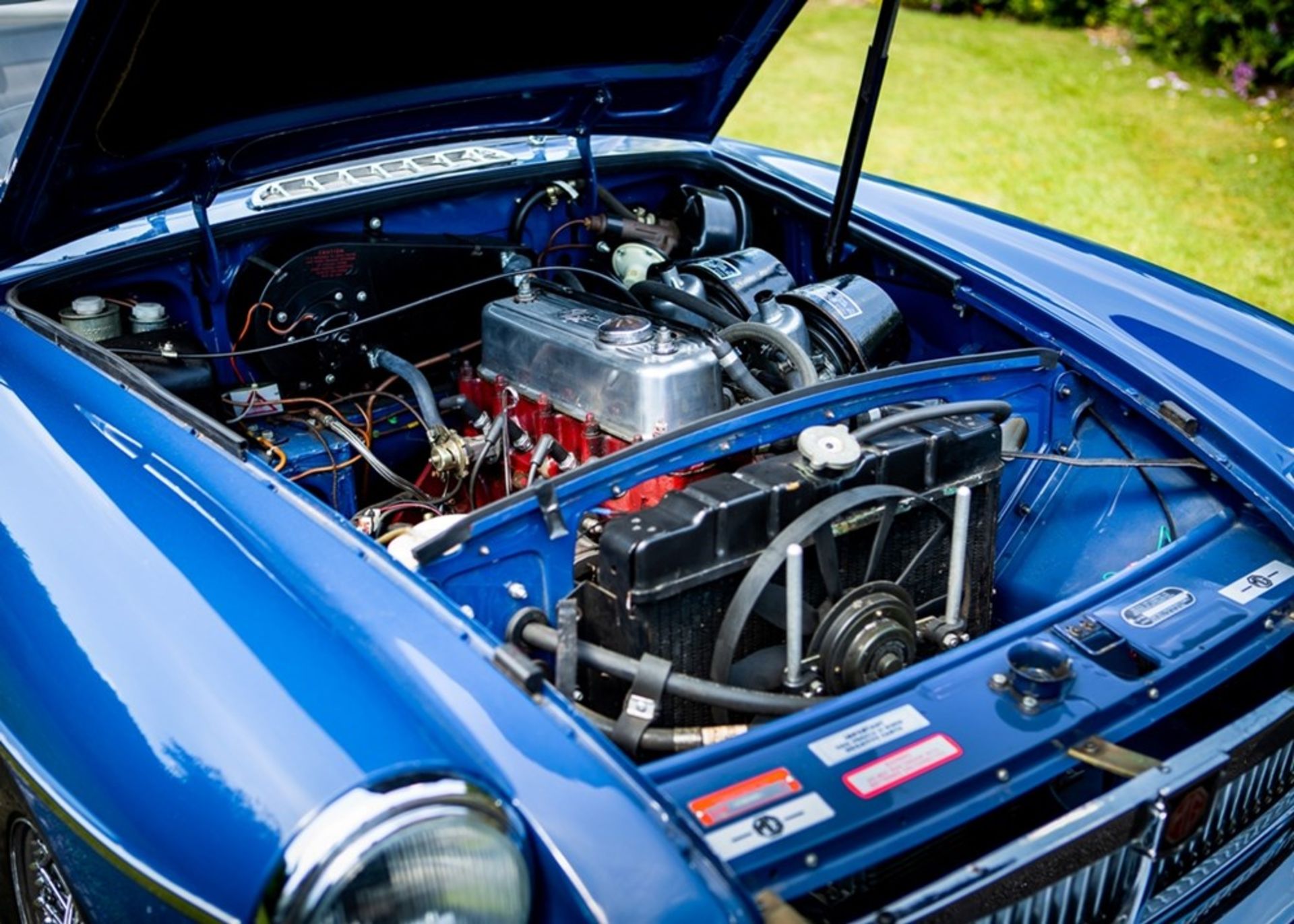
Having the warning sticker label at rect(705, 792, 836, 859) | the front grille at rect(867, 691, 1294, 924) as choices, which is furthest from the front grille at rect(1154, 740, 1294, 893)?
the warning sticker label at rect(705, 792, 836, 859)

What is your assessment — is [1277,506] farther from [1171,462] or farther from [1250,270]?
[1250,270]

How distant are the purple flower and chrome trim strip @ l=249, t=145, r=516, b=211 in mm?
7843

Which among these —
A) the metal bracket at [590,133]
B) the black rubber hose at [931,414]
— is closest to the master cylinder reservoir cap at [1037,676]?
the black rubber hose at [931,414]

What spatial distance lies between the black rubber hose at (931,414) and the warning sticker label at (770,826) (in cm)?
70

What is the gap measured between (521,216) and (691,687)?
159cm

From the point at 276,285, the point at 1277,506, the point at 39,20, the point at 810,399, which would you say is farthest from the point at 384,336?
the point at 1277,506

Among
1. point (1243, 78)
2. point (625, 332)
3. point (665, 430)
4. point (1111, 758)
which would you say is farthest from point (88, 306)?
point (1243, 78)

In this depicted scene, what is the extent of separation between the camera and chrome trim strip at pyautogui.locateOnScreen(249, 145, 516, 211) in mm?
2691

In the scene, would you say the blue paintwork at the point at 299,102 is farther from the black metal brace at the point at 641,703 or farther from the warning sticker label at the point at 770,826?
the warning sticker label at the point at 770,826

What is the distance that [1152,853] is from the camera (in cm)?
155

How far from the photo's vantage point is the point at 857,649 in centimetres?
181

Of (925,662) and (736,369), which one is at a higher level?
(736,369)

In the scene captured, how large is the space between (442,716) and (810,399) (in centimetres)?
87

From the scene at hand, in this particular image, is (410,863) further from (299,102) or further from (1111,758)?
(299,102)
